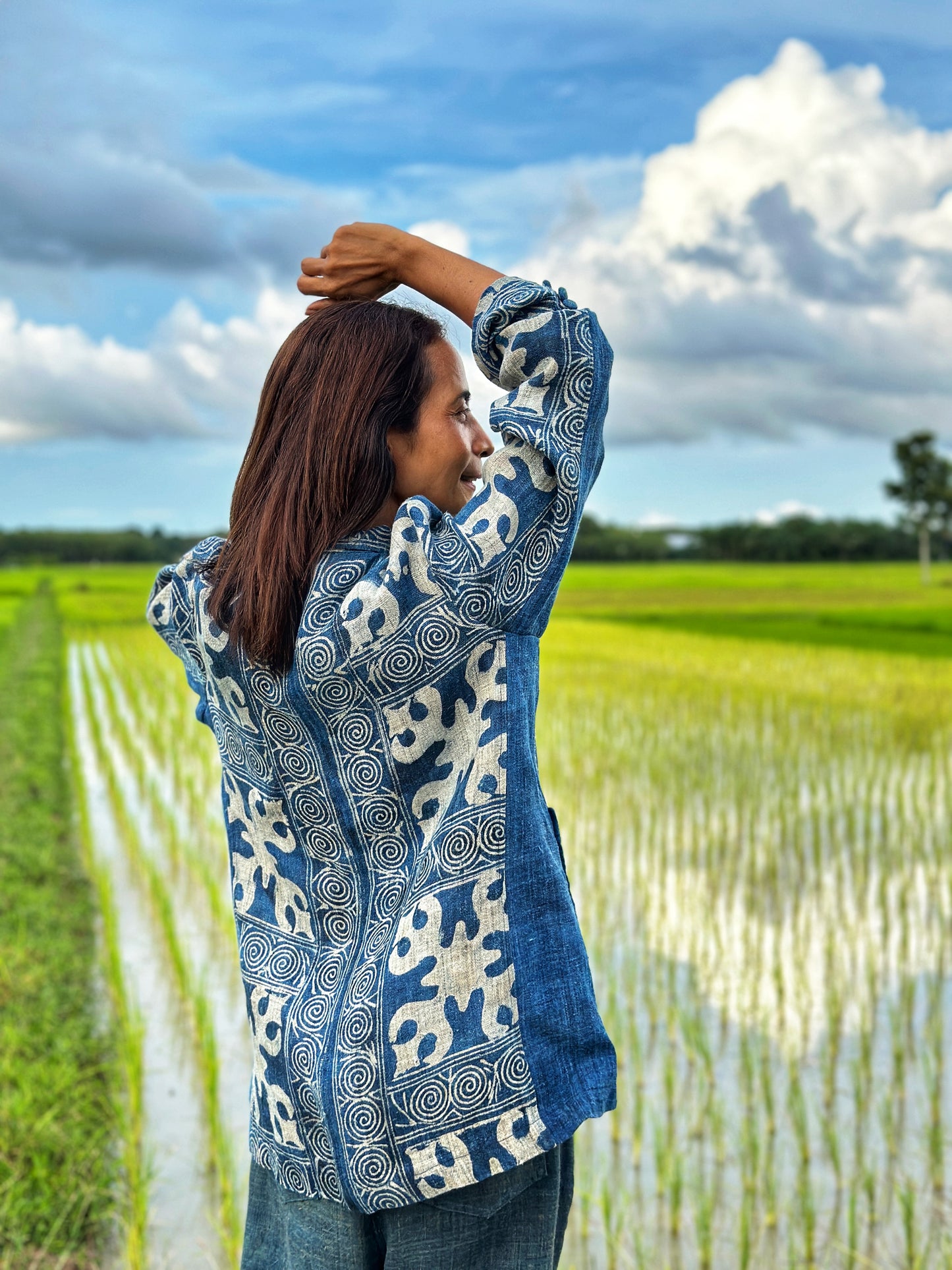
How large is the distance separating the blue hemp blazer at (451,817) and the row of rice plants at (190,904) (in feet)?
4.87

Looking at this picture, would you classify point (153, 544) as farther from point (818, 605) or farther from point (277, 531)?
point (277, 531)

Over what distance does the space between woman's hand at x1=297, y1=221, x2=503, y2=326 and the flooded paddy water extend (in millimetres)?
1818

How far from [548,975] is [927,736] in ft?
23.8

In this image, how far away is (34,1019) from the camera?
3.20 m

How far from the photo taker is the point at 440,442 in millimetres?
1048

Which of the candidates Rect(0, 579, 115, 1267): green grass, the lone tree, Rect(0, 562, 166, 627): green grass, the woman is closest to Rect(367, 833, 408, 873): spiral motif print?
the woman

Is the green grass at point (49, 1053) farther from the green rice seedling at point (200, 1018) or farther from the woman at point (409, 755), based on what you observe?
the woman at point (409, 755)

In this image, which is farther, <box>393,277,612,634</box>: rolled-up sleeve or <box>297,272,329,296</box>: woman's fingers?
<box>297,272,329,296</box>: woman's fingers

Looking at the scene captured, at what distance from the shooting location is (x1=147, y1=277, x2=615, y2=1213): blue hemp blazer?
3.08 ft

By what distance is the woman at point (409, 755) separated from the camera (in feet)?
3.09

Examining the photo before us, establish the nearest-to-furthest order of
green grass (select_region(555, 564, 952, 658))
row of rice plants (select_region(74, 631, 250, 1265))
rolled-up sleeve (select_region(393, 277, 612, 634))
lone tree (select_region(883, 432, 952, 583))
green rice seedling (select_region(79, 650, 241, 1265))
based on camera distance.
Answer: rolled-up sleeve (select_region(393, 277, 612, 634))
green rice seedling (select_region(79, 650, 241, 1265))
row of rice plants (select_region(74, 631, 250, 1265))
green grass (select_region(555, 564, 952, 658))
lone tree (select_region(883, 432, 952, 583))

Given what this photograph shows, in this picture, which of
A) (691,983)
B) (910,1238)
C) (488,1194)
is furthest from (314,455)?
(691,983)

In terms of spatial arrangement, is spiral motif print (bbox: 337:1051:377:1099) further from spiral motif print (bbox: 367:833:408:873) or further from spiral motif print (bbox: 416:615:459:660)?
spiral motif print (bbox: 416:615:459:660)

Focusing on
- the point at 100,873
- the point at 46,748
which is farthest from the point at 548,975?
the point at 46,748
